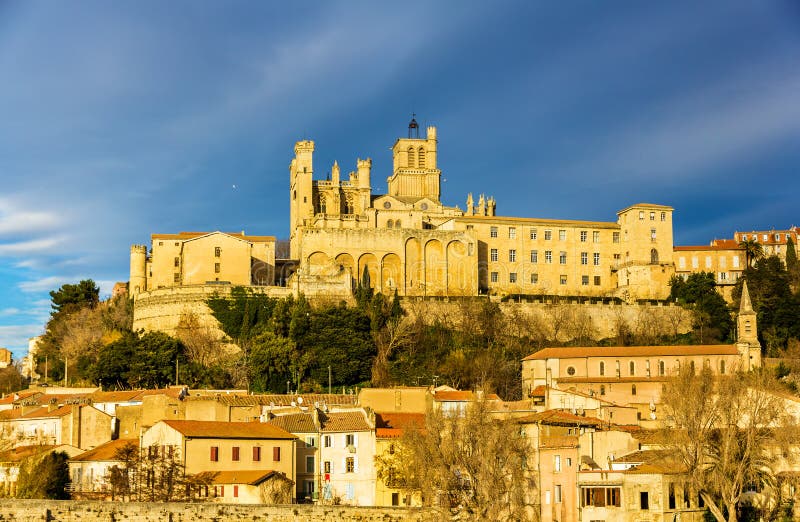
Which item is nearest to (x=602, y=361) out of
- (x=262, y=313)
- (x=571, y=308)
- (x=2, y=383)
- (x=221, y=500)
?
(x=571, y=308)

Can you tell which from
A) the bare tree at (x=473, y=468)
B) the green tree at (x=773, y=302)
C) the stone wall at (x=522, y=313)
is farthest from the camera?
the stone wall at (x=522, y=313)

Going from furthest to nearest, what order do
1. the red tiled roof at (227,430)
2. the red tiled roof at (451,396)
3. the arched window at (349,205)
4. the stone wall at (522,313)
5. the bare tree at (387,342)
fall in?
the arched window at (349,205)
the stone wall at (522,313)
the bare tree at (387,342)
the red tiled roof at (451,396)
the red tiled roof at (227,430)

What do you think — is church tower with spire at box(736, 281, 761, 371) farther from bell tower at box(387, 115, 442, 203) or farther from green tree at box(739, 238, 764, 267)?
bell tower at box(387, 115, 442, 203)

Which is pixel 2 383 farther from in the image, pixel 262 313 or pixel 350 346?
pixel 350 346

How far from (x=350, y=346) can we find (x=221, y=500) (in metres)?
22.2

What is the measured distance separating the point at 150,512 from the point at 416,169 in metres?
55.5

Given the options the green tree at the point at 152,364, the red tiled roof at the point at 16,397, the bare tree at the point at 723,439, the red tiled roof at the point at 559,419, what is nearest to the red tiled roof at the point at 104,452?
the green tree at the point at 152,364

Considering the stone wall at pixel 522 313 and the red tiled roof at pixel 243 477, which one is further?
the stone wall at pixel 522 313

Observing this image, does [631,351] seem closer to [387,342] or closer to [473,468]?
[387,342]

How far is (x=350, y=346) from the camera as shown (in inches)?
2542

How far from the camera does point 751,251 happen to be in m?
84.1

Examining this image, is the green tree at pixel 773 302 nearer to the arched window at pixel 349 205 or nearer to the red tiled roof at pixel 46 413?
the arched window at pixel 349 205

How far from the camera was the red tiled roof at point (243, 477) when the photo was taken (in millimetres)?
43625

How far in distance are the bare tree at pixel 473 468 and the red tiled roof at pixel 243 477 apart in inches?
231
